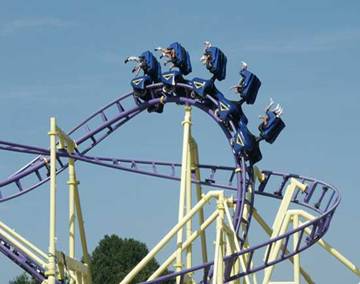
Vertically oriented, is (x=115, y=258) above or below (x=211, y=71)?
above

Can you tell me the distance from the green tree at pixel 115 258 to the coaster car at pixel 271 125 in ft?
71.5

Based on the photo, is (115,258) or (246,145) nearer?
(246,145)

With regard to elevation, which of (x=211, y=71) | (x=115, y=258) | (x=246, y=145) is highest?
(x=115, y=258)

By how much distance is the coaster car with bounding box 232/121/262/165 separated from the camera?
17484 mm

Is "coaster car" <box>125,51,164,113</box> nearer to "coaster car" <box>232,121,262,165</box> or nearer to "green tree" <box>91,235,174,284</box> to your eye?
"coaster car" <box>232,121,262,165</box>

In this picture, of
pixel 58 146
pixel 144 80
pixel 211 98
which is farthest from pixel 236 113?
pixel 58 146

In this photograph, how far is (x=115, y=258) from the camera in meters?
39.8

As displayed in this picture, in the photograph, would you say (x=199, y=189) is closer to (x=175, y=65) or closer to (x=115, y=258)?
(x=175, y=65)

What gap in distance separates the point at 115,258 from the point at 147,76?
2182cm

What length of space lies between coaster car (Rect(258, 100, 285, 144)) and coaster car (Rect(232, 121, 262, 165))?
0.78 ft

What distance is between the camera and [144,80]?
61.0 feet

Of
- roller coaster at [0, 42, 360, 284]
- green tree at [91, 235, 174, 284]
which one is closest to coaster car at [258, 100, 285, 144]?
roller coaster at [0, 42, 360, 284]

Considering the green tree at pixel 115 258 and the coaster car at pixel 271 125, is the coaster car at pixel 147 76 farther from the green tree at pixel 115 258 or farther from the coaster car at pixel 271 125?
the green tree at pixel 115 258

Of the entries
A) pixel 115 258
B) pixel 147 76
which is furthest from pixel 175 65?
pixel 115 258
